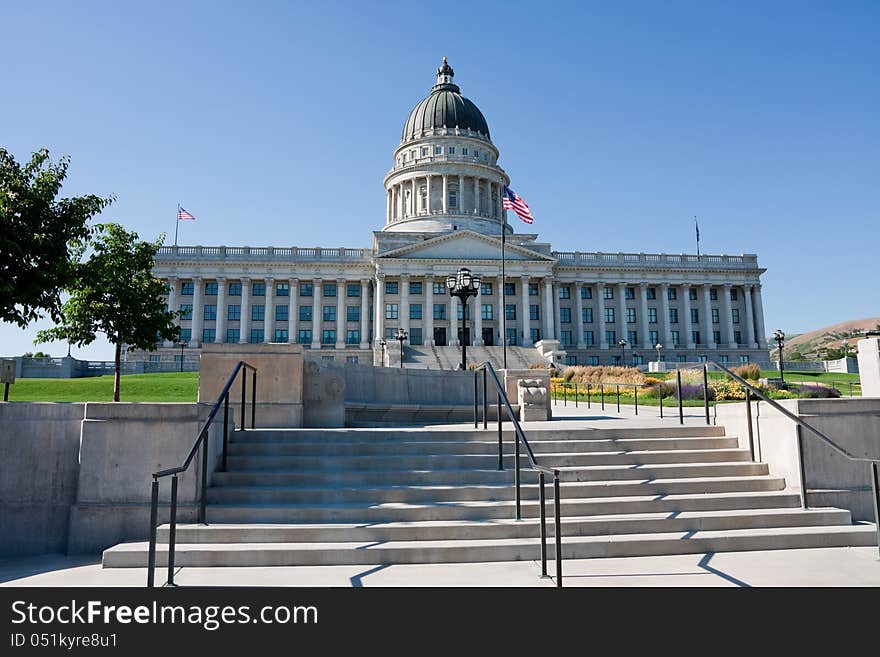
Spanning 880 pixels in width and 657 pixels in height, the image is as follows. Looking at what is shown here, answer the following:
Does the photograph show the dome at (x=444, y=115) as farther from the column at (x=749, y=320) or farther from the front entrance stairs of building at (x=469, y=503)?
the front entrance stairs of building at (x=469, y=503)

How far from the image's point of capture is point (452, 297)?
75500 millimetres

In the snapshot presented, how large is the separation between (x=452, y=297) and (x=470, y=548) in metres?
68.7

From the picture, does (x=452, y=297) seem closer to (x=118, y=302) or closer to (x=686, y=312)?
(x=686, y=312)

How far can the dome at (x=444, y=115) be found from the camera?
9325 centimetres

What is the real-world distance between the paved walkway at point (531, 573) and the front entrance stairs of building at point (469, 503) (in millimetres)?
188

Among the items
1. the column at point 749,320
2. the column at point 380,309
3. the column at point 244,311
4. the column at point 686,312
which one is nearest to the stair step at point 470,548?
the column at point 380,309

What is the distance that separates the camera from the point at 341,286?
80.6 meters

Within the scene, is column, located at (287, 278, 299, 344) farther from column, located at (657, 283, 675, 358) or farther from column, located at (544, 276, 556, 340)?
column, located at (657, 283, 675, 358)

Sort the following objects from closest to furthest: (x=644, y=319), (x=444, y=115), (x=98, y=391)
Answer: (x=98, y=391), (x=644, y=319), (x=444, y=115)

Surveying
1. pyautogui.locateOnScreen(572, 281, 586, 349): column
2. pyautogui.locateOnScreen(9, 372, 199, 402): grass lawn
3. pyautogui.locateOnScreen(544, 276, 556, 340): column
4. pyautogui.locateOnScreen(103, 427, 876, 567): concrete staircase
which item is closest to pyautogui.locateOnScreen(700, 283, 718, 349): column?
pyautogui.locateOnScreen(572, 281, 586, 349): column

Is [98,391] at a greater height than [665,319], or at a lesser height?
lesser

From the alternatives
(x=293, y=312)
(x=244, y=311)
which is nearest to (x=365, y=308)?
(x=293, y=312)
